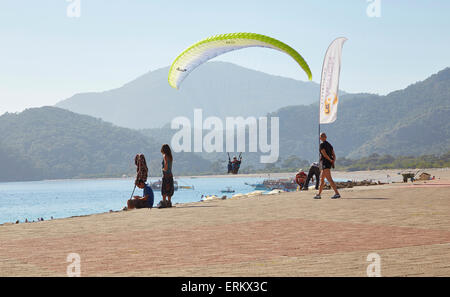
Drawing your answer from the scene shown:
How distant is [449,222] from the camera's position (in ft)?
37.4

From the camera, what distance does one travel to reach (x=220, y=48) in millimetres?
21953

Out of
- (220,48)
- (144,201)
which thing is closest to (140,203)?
(144,201)

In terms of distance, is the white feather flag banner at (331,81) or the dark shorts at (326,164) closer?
the dark shorts at (326,164)

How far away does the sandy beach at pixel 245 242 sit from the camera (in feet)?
22.8

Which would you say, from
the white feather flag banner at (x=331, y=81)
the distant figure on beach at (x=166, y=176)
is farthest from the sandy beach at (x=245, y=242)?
the white feather flag banner at (x=331, y=81)

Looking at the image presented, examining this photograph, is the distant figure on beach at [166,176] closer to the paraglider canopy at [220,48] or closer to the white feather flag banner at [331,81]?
the paraglider canopy at [220,48]

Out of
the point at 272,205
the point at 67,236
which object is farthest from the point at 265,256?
the point at 272,205

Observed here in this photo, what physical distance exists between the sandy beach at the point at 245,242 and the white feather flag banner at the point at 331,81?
24.6ft

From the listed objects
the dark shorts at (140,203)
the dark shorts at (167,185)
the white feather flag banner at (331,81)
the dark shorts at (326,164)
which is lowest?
the dark shorts at (140,203)

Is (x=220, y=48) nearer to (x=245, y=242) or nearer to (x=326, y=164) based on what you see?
(x=326, y=164)

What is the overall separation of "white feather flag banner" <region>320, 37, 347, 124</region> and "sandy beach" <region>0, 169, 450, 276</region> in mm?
7505

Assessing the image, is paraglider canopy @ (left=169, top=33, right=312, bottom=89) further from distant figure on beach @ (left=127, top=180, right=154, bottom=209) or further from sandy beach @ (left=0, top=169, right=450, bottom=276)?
sandy beach @ (left=0, top=169, right=450, bottom=276)

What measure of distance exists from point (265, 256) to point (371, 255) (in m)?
1.42

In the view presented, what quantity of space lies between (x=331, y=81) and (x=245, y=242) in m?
14.7
